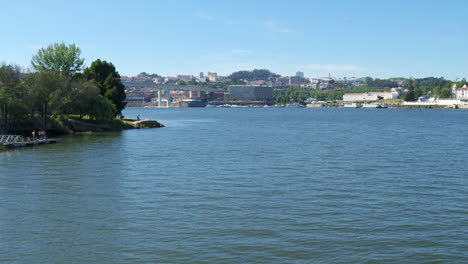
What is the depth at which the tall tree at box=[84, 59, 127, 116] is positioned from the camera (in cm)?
8094

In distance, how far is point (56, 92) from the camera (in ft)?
212

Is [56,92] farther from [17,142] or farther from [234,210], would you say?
[234,210]

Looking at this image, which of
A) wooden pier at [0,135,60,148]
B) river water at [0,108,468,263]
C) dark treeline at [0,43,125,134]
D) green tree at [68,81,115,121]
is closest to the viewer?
river water at [0,108,468,263]

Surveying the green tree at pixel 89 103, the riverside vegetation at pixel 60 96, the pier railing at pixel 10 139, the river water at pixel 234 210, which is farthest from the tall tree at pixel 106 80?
the river water at pixel 234 210

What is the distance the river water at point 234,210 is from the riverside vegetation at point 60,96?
19.0 m

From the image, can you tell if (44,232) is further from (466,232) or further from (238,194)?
(466,232)

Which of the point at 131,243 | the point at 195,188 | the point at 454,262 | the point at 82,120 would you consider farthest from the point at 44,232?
the point at 82,120

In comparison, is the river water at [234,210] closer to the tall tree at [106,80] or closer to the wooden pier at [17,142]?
the wooden pier at [17,142]

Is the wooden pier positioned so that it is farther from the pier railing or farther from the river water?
the river water

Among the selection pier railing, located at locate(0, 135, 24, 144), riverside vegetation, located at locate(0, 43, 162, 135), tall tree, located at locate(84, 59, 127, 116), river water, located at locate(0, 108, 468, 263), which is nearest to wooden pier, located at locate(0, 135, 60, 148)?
pier railing, located at locate(0, 135, 24, 144)

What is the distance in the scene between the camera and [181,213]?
68.1 ft

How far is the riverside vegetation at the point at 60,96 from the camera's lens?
56.9 metres

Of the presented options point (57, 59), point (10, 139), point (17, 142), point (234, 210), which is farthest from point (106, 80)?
point (234, 210)

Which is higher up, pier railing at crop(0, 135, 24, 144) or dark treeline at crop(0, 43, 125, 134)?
dark treeline at crop(0, 43, 125, 134)
